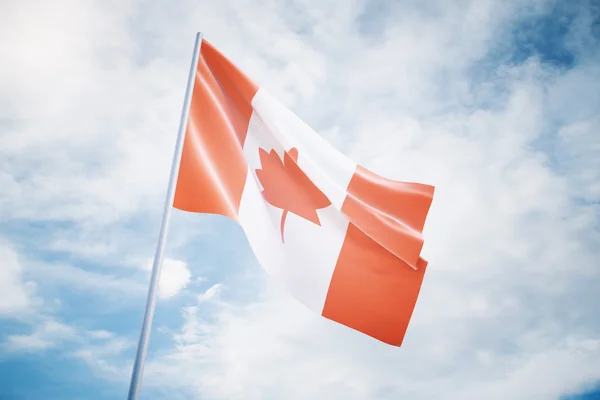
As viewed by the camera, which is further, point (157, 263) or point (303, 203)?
point (303, 203)

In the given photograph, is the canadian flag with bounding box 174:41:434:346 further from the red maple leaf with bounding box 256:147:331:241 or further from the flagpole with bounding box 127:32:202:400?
the flagpole with bounding box 127:32:202:400

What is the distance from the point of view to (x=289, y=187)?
298 inches

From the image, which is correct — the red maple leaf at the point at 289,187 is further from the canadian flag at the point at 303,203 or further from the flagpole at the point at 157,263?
the flagpole at the point at 157,263

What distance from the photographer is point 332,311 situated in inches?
276

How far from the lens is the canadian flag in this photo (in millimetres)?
6832

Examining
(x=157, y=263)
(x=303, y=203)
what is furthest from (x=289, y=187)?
(x=157, y=263)

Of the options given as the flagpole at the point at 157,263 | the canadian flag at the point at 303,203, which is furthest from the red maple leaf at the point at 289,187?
the flagpole at the point at 157,263

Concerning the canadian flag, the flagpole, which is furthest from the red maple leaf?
the flagpole

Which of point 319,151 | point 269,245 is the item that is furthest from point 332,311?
point 319,151

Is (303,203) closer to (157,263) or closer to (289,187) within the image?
(289,187)

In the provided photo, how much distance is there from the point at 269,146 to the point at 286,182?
0.64 meters

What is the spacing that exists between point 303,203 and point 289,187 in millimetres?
348

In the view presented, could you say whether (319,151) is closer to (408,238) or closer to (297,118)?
(297,118)

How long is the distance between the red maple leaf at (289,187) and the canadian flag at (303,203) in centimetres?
2
